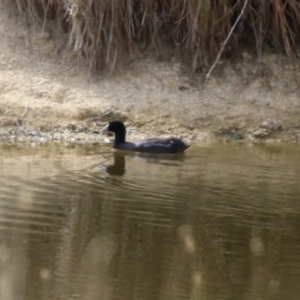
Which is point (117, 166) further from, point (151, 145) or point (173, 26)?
point (173, 26)

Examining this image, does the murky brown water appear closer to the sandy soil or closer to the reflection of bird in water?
the reflection of bird in water

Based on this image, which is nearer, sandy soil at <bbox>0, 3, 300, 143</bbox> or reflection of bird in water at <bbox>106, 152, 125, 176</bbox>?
reflection of bird in water at <bbox>106, 152, 125, 176</bbox>

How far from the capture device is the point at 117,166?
8594 mm

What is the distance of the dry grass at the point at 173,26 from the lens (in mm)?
11109

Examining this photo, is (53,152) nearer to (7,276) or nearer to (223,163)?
(223,163)

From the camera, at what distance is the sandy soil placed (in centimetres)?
1056

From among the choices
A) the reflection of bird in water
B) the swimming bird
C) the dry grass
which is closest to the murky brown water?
the reflection of bird in water

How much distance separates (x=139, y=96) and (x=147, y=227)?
4955mm

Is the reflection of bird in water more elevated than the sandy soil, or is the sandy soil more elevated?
the sandy soil

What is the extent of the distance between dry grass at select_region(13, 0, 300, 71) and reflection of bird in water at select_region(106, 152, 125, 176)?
7.63ft

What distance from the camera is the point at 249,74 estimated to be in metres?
11.4

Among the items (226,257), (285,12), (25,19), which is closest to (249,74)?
(285,12)

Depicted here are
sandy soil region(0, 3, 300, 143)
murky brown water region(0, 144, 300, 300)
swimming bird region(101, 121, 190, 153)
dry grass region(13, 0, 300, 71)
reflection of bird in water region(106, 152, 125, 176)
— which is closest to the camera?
murky brown water region(0, 144, 300, 300)

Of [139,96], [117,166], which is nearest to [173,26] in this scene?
[139,96]
